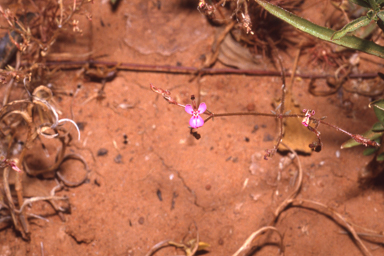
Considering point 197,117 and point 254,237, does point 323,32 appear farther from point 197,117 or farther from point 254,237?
point 254,237

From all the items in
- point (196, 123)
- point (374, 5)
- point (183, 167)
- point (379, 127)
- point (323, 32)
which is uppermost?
point (374, 5)

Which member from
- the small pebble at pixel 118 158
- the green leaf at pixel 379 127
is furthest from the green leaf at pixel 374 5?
the small pebble at pixel 118 158

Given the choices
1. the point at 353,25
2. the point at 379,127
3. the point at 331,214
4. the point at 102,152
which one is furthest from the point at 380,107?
the point at 102,152

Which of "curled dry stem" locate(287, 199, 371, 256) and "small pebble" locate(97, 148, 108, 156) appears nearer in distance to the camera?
"curled dry stem" locate(287, 199, 371, 256)

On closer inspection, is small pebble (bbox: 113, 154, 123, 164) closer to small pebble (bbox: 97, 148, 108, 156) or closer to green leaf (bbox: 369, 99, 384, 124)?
small pebble (bbox: 97, 148, 108, 156)

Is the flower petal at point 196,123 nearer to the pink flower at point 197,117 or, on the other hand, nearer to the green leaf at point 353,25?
the pink flower at point 197,117

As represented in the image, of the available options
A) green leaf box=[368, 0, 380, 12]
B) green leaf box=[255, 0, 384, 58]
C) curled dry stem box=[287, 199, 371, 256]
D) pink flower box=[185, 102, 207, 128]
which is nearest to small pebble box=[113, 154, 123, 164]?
pink flower box=[185, 102, 207, 128]
